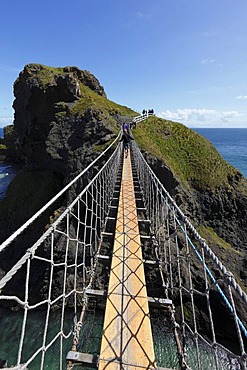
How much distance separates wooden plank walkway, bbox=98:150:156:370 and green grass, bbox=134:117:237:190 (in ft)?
29.6

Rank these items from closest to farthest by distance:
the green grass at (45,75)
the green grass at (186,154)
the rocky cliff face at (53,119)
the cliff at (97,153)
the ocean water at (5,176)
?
the cliff at (97,153) < the rocky cliff face at (53,119) < the green grass at (186,154) < the green grass at (45,75) < the ocean water at (5,176)

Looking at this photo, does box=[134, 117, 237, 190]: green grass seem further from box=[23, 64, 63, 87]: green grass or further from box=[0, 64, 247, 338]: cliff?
box=[23, 64, 63, 87]: green grass

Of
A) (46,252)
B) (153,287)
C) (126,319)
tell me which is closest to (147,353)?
(126,319)

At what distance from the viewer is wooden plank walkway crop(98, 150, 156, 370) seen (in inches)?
75.9

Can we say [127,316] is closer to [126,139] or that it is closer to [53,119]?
[126,139]

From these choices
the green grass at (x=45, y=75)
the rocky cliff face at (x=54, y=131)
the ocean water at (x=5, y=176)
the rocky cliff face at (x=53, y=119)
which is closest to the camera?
the rocky cliff face at (x=54, y=131)

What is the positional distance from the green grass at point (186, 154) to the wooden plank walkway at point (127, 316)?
355 inches

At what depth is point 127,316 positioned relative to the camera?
7.61 feet

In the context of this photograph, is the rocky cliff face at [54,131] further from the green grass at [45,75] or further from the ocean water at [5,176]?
the ocean water at [5,176]

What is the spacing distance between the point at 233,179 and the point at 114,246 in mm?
13087

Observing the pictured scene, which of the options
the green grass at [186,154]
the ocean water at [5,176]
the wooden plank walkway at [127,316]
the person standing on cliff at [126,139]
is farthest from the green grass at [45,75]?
the wooden plank walkway at [127,316]

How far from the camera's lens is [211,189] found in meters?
13.1

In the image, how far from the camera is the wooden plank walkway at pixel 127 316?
193cm

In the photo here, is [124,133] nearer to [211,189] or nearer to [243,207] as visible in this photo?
[211,189]
